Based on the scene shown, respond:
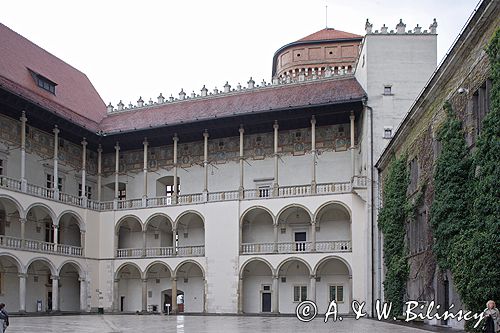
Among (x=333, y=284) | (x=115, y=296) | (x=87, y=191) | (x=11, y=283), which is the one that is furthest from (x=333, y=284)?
(x=11, y=283)

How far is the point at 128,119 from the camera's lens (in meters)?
40.0

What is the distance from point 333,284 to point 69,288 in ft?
47.2

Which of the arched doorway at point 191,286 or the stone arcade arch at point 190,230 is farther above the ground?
the stone arcade arch at point 190,230

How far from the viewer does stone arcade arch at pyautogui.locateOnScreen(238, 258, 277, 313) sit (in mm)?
35750

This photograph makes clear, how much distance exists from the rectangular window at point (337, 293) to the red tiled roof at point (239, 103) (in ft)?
30.6

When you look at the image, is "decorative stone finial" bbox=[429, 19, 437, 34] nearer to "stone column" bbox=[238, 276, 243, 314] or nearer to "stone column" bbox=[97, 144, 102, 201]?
"stone column" bbox=[238, 276, 243, 314]

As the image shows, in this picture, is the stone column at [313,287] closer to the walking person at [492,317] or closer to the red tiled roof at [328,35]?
the walking person at [492,317]

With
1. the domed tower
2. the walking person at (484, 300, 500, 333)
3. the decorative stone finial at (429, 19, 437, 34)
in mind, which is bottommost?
the walking person at (484, 300, 500, 333)

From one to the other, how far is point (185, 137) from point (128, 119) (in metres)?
4.16

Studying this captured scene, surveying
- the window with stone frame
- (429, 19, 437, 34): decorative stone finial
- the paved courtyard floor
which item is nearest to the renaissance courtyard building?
(429, 19, 437, 34): decorative stone finial

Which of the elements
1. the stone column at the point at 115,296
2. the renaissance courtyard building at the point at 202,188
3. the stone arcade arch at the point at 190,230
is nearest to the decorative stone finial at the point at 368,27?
the renaissance courtyard building at the point at 202,188

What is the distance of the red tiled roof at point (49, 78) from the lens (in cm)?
3497

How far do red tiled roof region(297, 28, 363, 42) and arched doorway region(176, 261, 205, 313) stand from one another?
22.8m

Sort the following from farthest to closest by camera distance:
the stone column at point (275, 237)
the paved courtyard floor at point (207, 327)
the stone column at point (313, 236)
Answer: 1. the stone column at point (275, 237)
2. the stone column at point (313, 236)
3. the paved courtyard floor at point (207, 327)
